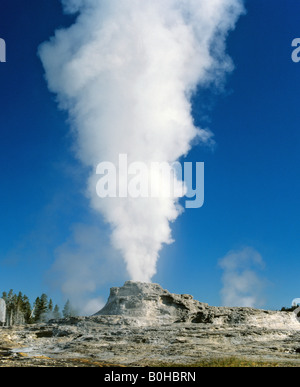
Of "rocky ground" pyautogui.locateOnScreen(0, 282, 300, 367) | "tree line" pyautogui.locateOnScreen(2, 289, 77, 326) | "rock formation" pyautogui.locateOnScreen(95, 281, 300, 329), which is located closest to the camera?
"rocky ground" pyautogui.locateOnScreen(0, 282, 300, 367)

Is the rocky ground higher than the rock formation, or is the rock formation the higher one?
the rock formation

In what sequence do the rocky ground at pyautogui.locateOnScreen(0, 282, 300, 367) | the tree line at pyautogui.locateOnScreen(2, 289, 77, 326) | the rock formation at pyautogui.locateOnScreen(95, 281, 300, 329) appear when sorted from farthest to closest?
the tree line at pyautogui.locateOnScreen(2, 289, 77, 326) → the rock formation at pyautogui.locateOnScreen(95, 281, 300, 329) → the rocky ground at pyautogui.locateOnScreen(0, 282, 300, 367)

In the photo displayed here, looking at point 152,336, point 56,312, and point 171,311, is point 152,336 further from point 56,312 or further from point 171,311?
point 56,312

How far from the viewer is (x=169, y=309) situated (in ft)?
169

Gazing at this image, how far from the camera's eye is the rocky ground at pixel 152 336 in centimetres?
2438

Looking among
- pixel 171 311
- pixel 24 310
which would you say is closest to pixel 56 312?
pixel 24 310

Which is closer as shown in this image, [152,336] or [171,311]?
[152,336]

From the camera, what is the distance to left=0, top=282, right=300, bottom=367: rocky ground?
80.0 feet

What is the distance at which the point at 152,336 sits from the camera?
3516 centimetres

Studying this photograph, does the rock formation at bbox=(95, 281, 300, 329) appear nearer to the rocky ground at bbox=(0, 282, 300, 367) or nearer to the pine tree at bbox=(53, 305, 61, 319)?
the rocky ground at bbox=(0, 282, 300, 367)

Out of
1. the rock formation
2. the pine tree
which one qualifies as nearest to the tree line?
the pine tree
